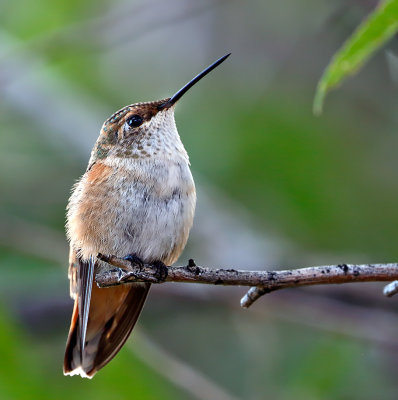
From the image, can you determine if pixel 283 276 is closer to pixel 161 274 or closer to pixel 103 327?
pixel 161 274

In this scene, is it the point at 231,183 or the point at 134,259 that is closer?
the point at 134,259

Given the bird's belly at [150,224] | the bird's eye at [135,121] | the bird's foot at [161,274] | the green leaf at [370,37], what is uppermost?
the bird's eye at [135,121]

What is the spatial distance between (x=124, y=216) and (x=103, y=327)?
2.62 ft

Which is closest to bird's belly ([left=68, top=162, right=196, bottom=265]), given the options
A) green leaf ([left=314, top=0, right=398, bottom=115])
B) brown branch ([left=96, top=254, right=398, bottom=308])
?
brown branch ([left=96, top=254, right=398, bottom=308])

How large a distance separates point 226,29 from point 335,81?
16.0 feet

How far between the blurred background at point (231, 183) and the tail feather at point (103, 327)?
19.0 inches

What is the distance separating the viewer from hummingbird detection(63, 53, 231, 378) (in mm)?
3365

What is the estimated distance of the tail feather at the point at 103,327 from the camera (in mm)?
3691

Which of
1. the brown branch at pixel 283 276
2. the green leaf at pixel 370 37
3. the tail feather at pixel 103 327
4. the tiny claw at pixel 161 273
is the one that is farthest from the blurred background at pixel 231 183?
the green leaf at pixel 370 37

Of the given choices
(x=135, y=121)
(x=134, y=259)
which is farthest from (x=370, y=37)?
(x=135, y=121)

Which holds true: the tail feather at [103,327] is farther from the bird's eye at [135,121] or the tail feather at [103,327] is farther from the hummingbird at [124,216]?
the bird's eye at [135,121]

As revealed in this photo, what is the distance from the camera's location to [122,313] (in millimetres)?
3838

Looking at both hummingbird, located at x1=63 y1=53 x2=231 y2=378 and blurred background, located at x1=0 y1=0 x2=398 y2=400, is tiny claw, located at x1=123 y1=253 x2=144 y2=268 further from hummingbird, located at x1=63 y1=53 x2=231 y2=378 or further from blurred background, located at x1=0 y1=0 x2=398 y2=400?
blurred background, located at x1=0 y1=0 x2=398 y2=400

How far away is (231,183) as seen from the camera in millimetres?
6535
